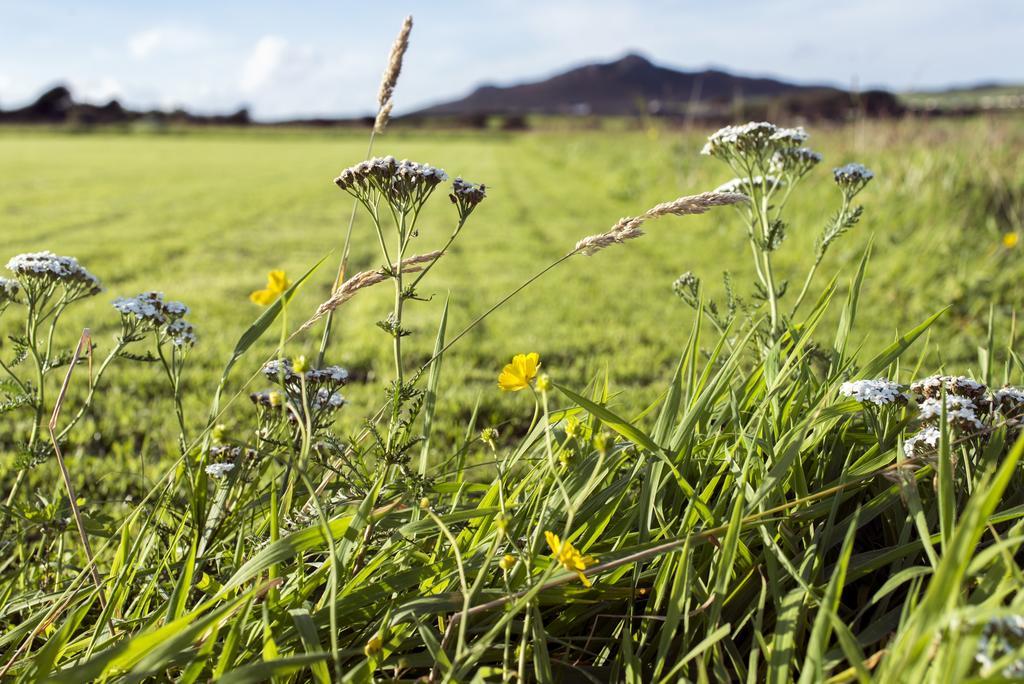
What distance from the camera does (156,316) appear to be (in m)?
1.67

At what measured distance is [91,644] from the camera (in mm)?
1392

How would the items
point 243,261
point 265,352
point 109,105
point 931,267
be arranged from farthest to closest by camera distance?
point 109,105 < point 243,261 < point 931,267 < point 265,352

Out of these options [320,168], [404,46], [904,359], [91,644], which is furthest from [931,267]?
[320,168]

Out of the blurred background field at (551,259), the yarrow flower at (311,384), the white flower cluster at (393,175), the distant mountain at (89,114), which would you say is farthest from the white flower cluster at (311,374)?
the distant mountain at (89,114)

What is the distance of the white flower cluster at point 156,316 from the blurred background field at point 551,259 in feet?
1.41

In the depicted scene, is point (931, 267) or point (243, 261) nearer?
point (931, 267)

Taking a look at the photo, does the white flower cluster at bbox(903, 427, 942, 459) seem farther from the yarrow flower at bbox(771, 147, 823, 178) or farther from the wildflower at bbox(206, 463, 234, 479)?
the wildflower at bbox(206, 463, 234, 479)

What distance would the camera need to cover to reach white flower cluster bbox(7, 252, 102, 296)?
1625mm

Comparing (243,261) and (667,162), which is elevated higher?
(667,162)

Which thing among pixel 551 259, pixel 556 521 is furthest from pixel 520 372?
pixel 551 259

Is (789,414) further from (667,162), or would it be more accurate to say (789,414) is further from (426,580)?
(667,162)

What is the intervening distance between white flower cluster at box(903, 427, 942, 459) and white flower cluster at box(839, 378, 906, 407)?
2.9 inches

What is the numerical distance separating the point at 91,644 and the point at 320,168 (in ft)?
86.3

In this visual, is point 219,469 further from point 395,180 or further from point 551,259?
point 551,259
